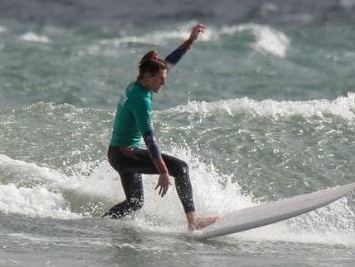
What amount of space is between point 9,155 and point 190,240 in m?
4.58

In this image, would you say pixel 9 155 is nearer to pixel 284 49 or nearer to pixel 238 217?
pixel 238 217

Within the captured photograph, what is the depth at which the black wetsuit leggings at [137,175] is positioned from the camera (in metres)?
11.5

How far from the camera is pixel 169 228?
11.8 metres

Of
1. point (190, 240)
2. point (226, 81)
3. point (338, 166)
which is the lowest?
point (190, 240)

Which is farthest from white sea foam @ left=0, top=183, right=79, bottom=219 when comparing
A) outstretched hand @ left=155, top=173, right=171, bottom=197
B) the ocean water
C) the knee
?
outstretched hand @ left=155, top=173, right=171, bottom=197

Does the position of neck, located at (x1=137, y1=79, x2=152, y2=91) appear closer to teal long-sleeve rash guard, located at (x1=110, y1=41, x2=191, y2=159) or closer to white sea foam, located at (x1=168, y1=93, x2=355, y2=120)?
teal long-sleeve rash guard, located at (x1=110, y1=41, x2=191, y2=159)

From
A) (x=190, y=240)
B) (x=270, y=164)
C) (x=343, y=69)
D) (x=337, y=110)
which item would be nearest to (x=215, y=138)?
(x=270, y=164)

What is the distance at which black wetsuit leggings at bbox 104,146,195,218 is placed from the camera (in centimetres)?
1152

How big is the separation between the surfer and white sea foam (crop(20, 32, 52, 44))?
14.6 m

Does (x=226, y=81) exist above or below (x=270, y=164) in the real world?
above

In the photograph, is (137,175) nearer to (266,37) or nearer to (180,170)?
(180,170)

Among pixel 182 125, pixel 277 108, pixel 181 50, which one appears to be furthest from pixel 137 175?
pixel 277 108

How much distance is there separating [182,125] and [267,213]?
19.6ft

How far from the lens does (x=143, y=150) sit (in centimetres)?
1163
